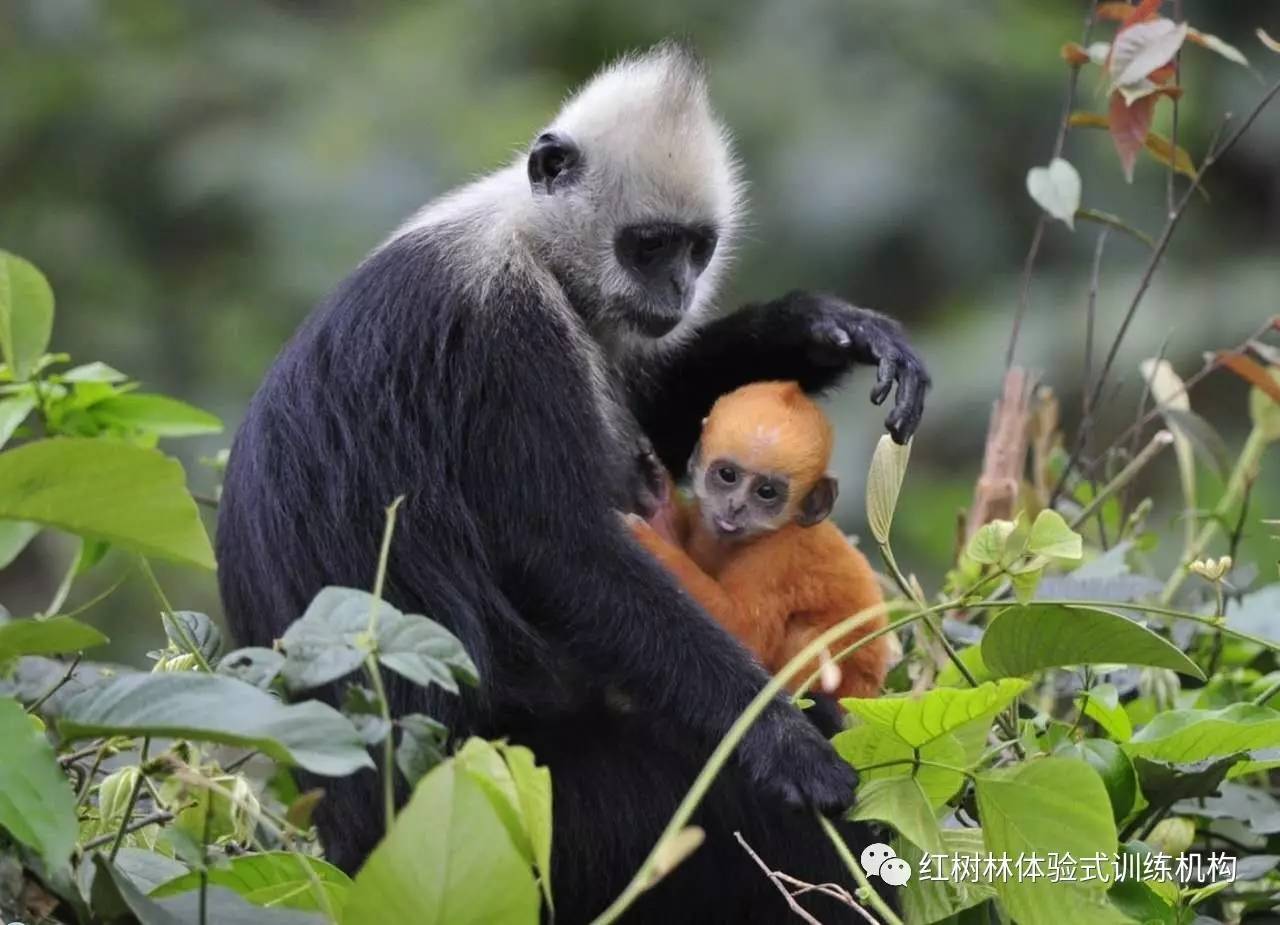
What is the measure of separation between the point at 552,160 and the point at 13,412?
120cm

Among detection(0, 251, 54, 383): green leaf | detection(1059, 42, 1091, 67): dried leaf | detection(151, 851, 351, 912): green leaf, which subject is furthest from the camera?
detection(1059, 42, 1091, 67): dried leaf

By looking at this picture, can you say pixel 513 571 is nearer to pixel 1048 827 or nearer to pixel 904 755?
pixel 904 755

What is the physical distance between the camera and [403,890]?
1.71 m

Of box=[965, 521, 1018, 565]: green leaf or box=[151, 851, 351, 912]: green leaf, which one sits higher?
box=[965, 521, 1018, 565]: green leaf

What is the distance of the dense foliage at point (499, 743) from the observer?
184cm

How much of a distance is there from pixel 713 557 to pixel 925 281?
19.9 ft

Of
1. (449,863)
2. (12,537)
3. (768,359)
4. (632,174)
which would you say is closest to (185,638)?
(12,537)

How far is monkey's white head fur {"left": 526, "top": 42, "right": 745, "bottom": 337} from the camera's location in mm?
3477

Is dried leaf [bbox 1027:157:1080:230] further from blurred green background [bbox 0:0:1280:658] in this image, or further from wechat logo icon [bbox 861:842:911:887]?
blurred green background [bbox 0:0:1280:658]

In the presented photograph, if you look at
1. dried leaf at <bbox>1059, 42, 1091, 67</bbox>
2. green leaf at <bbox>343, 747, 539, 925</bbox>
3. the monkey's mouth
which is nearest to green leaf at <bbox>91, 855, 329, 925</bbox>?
green leaf at <bbox>343, 747, 539, 925</bbox>

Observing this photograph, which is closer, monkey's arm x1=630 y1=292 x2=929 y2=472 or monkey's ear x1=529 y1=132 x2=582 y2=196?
monkey's arm x1=630 y1=292 x2=929 y2=472

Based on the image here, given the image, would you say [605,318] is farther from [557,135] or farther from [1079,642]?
[1079,642]

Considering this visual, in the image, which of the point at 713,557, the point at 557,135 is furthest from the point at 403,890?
the point at 557,135

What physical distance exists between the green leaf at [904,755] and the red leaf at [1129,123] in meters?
1.30
